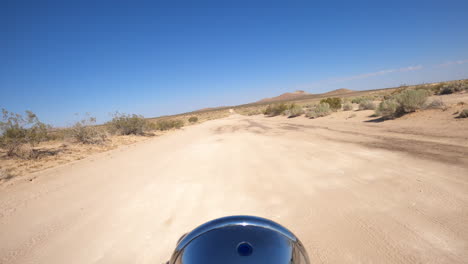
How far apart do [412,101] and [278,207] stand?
10816 millimetres

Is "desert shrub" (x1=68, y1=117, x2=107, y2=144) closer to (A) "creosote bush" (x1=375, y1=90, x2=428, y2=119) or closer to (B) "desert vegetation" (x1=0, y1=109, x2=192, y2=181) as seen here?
(B) "desert vegetation" (x1=0, y1=109, x2=192, y2=181)

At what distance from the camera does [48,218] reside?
10.9 feet

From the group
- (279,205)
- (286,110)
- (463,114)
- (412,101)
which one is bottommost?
(279,205)

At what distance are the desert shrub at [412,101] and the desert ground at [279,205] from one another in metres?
4.68

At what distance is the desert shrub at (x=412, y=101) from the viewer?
934cm

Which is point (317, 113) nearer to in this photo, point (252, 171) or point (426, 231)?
point (252, 171)

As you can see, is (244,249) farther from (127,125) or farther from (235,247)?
(127,125)

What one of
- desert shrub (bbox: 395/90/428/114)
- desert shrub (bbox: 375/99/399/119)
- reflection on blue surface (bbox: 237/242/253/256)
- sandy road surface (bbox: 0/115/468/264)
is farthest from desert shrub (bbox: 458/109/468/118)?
reflection on blue surface (bbox: 237/242/253/256)

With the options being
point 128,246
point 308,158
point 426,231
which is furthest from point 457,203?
point 128,246

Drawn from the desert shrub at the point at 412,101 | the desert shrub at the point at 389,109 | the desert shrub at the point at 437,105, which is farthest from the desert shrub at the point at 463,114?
the desert shrub at the point at 389,109

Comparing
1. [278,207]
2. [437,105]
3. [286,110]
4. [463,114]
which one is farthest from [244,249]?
[286,110]

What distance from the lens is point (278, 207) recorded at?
283 centimetres

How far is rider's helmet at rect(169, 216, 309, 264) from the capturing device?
32.4 inches

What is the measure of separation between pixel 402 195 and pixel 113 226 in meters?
4.37
